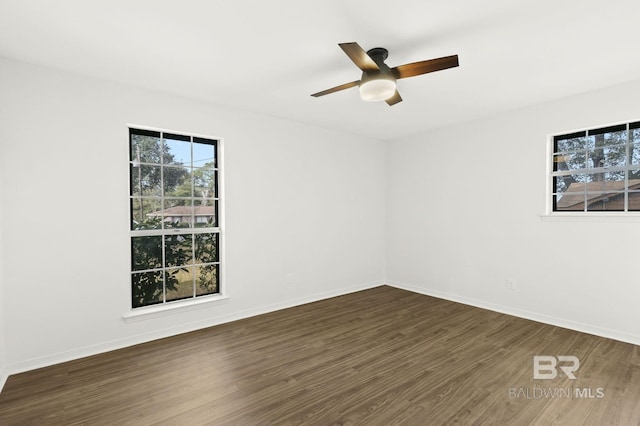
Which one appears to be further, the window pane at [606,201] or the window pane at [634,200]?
the window pane at [606,201]

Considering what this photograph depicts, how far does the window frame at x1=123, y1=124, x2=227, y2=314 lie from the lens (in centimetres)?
319

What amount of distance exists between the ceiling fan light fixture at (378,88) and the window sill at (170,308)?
2.77 meters

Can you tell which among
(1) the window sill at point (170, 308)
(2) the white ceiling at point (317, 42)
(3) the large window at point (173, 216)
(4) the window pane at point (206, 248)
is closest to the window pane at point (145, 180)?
(3) the large window at point (173, 216)

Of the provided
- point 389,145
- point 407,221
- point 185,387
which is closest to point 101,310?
point 185,387

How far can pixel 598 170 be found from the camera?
342 centimetres

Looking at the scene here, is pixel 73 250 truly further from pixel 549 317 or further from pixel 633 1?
pixel 549 317

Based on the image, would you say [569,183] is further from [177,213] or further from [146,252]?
[146,252]

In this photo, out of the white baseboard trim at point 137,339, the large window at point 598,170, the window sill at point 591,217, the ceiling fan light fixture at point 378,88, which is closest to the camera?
the ceiling fan light fixture at point 378,88

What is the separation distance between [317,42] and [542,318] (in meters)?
3.89

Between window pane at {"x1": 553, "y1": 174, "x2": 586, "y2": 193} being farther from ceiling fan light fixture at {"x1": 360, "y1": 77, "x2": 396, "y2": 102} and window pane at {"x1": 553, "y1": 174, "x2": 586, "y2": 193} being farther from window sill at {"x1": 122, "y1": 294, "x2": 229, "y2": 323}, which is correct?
window sill at {"x1": 122, "y1": 294, "x2": 229, "y2": 323}

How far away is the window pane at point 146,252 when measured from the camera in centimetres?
329

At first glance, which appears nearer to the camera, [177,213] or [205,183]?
[177,213]

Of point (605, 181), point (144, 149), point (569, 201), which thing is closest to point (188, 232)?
point (144, 149)

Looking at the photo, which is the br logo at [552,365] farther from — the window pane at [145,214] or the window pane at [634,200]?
the window pane at [145,214]
